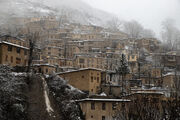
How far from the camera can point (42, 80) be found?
5172 centimetres

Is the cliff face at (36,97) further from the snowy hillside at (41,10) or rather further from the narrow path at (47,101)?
the snowy hillside at (41,10)

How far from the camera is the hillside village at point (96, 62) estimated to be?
47.8m

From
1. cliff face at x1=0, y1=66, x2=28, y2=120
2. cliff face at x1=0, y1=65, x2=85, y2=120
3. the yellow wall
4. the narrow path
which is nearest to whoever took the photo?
cliff face at x1=0, y1=66, x2=28, y2=120

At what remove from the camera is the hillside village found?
157ft

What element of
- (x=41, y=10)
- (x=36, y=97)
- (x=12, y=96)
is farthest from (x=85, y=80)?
(x=41, y=10)

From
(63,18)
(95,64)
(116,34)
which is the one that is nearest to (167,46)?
(116,34)

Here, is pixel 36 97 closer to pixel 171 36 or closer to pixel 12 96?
pixel 12 96

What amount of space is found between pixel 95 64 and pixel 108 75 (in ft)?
70.2

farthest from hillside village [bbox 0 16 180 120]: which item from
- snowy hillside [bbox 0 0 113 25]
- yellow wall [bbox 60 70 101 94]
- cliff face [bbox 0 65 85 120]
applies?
snowy hillside [bbox 0 0 113 25]

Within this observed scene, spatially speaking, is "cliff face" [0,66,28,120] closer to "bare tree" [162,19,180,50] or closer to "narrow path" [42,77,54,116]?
"narrow path" [42,77,54,116]

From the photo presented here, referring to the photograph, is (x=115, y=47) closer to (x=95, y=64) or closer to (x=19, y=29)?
(x=95, y=64)

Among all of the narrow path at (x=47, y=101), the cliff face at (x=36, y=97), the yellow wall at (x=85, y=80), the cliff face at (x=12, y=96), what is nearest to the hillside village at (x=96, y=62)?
the yellow wall at (x=85, y=80)

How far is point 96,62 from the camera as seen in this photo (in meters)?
95.6

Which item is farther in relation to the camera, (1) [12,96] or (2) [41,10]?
(2) [41,10]
